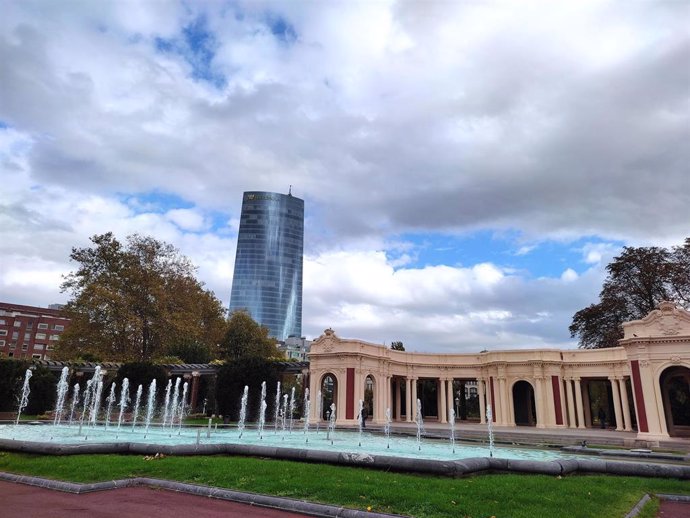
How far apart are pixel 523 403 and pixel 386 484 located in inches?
Result: 1506

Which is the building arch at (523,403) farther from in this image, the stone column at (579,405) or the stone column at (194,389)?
the stone column at (194,389)

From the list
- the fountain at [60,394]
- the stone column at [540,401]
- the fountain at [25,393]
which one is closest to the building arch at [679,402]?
the stone column at [540,401]

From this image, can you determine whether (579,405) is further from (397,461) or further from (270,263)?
(270,263)

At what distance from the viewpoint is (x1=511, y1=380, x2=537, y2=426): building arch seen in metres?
41.9

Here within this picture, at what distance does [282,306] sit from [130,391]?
372 ft

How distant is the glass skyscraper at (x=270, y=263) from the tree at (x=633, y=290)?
11133 cm

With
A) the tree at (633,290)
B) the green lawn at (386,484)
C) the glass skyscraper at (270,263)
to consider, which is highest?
the glass skyscraper at (270,263)

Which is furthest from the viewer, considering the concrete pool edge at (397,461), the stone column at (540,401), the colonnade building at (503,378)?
the stone column at (540,401)

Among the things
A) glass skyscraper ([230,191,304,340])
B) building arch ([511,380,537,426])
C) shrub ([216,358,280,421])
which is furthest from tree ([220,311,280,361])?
glass skyscraper ([230,191,304,340])

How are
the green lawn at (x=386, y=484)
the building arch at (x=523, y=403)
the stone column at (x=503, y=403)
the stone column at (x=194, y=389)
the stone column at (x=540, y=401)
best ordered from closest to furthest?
1. the green lawn at (x=386, y=484)
2. the stone column at (x=540, y=401)
3. the stone column at (x=503, y=403)
4. the building arch at (x=523, y=403)
5. the stone column at (x=194, y=389)

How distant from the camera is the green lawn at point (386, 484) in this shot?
750 cm

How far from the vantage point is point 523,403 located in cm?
4253

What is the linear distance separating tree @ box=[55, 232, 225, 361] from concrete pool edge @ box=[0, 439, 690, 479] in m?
29.3

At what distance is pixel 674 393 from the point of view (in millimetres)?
36406
